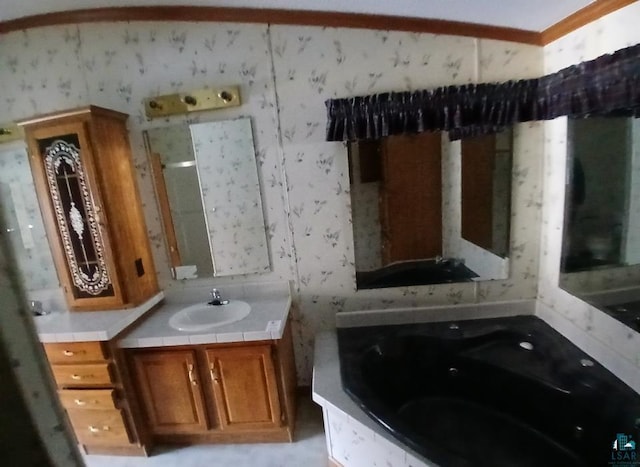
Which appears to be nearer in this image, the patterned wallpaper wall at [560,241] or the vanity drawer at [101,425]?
the patterned wallpaper wall at [560,241]

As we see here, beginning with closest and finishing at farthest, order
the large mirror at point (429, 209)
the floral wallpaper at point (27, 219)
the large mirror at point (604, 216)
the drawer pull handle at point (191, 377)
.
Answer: the large mirror at point (604, 216)
the drawer pull handle at point (191, 377)
the large mirror at point (429, 209)
the floral wallpaper at point (27, 219)

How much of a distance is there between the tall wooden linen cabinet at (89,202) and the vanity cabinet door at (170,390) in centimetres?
37

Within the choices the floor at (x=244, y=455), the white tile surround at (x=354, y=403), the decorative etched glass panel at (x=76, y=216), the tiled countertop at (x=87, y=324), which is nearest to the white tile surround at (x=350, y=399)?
the white tile surround at (x=354, y=403)

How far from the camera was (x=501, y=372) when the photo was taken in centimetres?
175

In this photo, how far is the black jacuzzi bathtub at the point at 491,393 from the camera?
140 centimetres

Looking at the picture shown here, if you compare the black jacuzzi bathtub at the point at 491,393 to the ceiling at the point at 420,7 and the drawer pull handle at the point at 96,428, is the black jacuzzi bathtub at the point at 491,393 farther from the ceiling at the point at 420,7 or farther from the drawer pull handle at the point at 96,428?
the ceiling at the point at 420,7

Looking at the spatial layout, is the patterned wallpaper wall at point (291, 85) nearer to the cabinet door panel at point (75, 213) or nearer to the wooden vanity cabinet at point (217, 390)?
the cabinet door panel at point (75, 213)

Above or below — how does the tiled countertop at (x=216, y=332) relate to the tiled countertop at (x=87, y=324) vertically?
below

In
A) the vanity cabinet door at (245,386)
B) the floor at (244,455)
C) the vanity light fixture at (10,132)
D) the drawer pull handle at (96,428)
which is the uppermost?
the vanity light fixture at (10,132)

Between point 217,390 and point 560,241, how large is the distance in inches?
79.6

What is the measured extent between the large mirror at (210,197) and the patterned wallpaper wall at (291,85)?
63mm

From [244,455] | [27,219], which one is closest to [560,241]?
[244,455]

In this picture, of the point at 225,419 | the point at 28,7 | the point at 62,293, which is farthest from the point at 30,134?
the point at 225,419

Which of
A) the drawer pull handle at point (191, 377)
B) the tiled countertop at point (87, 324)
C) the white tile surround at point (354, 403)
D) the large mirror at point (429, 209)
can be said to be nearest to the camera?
the white tile surround at point (354, 403)
